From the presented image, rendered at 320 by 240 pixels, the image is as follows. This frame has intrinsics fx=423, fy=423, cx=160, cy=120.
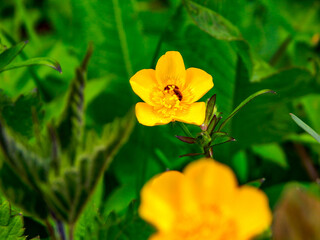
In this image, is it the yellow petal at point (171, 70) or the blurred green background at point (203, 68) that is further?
the blurred green background at point (203, 68)

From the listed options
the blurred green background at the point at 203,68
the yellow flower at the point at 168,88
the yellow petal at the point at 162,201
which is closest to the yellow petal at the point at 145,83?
the yellow flower at the point at 168,88

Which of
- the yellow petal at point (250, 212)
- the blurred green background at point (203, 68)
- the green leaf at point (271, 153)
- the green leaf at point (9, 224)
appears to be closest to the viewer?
the yellow petal at point (250, 212)

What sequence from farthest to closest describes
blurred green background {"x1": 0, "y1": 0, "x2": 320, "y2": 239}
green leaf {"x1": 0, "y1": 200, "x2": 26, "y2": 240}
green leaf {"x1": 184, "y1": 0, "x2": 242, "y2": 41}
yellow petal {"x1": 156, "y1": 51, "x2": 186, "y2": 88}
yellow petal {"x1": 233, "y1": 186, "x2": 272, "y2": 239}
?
blurred green background {"x1": 0, "y1": 0, "x2": 320, "y2": 239} → green leaf {"x1": 184, "y1": 0, "x2": 242, "y2": 41} → yellow petal {"x1": 156, "y1": 51, "x2": 186, "y2": 88} → green leaf {"x1": 0, "y1": 200, "x2": 26, "y2": 240} → yellow petal {"x1": 233, "y1": 186, "x2": 272, "y2": 239}

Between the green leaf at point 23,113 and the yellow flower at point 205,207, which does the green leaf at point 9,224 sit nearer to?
the green leaf at point 23,113

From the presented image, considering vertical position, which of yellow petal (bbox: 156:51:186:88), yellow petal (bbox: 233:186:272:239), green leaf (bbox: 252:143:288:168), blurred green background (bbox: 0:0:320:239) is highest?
yellow petal (bbox: 233:186:272:239)

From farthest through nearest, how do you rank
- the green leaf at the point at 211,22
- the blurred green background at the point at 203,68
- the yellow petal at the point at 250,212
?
the blurred green background at the point at 203,68 < the green leaf at the point at 211,22 < the yellow petal at the point at 250,212

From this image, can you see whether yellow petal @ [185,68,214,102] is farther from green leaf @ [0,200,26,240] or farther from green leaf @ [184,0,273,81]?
green leaf @ [0,200,26,240]

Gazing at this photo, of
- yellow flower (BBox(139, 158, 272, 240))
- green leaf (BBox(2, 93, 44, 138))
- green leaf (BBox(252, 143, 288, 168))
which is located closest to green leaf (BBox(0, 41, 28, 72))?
green leaf (BBox(2, 93, 44, 138))
